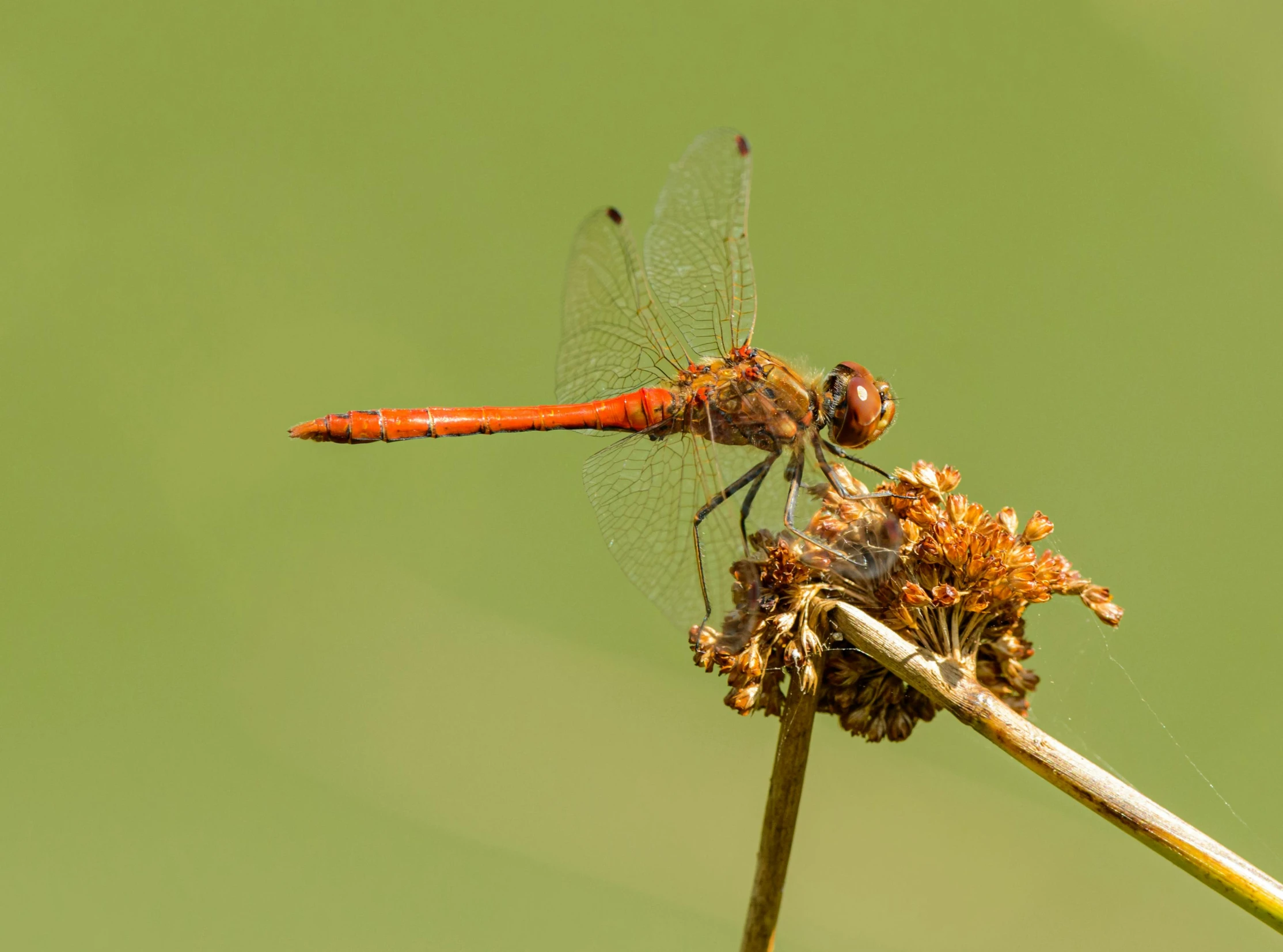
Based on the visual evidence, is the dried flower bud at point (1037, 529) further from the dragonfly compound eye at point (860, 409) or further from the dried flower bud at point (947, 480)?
the dragonfly compound eye at point (860, 409)

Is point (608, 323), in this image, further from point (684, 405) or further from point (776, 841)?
point (776, 841)

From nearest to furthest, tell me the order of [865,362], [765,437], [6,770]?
[765,437], [865,362], [6,770]

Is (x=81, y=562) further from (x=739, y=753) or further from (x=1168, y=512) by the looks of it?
(x=1168, y=512)

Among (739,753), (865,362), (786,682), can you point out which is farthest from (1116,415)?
(786,682)

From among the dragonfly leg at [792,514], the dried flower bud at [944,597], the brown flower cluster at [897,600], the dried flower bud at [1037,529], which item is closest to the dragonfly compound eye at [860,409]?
the dragonfly leg at [792,514]

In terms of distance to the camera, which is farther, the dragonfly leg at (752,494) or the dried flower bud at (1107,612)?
the dragonfly leg at (752,494)
